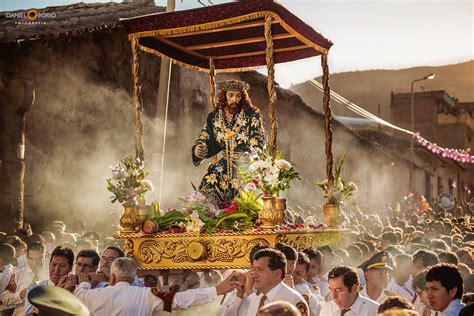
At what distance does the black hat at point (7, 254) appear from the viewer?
8.44m

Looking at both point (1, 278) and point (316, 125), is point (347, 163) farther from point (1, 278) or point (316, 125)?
point (1, 278)

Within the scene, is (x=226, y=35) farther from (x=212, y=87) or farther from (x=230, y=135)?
(x=230, y=135)

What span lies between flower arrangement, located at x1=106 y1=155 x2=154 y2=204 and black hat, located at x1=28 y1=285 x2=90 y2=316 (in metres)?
5.33

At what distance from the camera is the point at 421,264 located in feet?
24.6

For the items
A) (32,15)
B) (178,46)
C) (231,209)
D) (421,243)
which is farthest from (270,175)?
(32,15)

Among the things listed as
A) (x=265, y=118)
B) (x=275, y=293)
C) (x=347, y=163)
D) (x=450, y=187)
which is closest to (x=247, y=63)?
(x=275, y=293)

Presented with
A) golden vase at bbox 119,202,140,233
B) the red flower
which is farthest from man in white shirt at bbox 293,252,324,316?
golden vase at bbox 119,202,140,233

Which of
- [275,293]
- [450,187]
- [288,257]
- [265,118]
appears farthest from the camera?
[450,187]

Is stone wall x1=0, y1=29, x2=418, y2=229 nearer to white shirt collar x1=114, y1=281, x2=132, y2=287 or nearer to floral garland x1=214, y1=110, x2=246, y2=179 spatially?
floral garland x1=214, y1=110, x2=246, y2=179

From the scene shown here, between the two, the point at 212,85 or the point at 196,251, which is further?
the point at 212,85

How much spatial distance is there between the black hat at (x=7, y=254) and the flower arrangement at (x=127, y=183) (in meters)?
1.41

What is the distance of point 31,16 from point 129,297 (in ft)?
34.8

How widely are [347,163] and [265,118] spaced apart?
13.3 m

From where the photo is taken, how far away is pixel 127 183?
895cm
